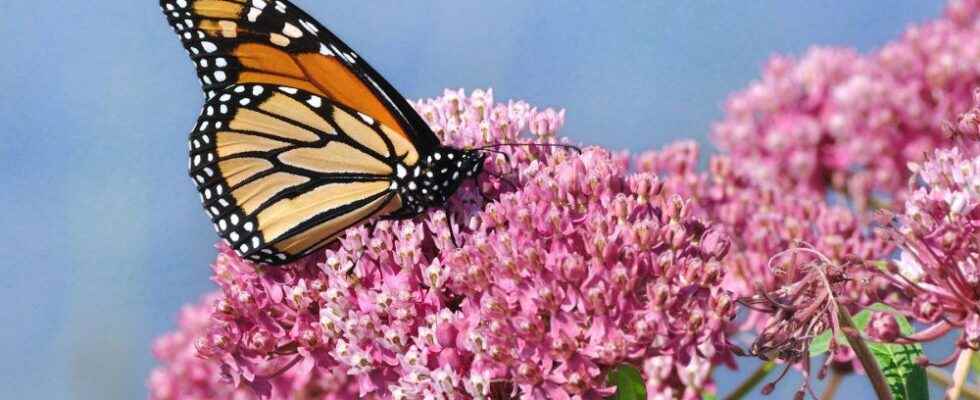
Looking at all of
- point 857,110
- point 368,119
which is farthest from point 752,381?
point 857,110

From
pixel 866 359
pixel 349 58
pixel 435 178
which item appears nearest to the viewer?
pixel 866 359

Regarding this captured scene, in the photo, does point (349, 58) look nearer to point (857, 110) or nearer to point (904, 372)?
point (904, 372)

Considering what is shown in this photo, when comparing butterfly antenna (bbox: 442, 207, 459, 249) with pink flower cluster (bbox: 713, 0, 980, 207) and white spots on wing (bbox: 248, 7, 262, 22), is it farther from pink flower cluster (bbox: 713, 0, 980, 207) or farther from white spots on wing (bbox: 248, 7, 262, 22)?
pink flower cluster (bbox: 713, 0, 980, 207)

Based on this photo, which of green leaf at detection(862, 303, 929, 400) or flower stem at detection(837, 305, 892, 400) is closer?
flower stem at detection(837, 305, 892, 400)

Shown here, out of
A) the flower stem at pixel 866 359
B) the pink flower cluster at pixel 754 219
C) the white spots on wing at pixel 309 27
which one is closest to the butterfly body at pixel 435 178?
the white spots on wing at pixel 309 27

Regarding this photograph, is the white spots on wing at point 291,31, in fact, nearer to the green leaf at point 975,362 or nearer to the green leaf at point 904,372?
the green leaf at point 904,372

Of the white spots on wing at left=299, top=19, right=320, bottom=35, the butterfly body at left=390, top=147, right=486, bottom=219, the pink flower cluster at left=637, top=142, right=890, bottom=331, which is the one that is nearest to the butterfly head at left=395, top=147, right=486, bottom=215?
the butterfly body at left=390, top=147, right=486, bottom=219
